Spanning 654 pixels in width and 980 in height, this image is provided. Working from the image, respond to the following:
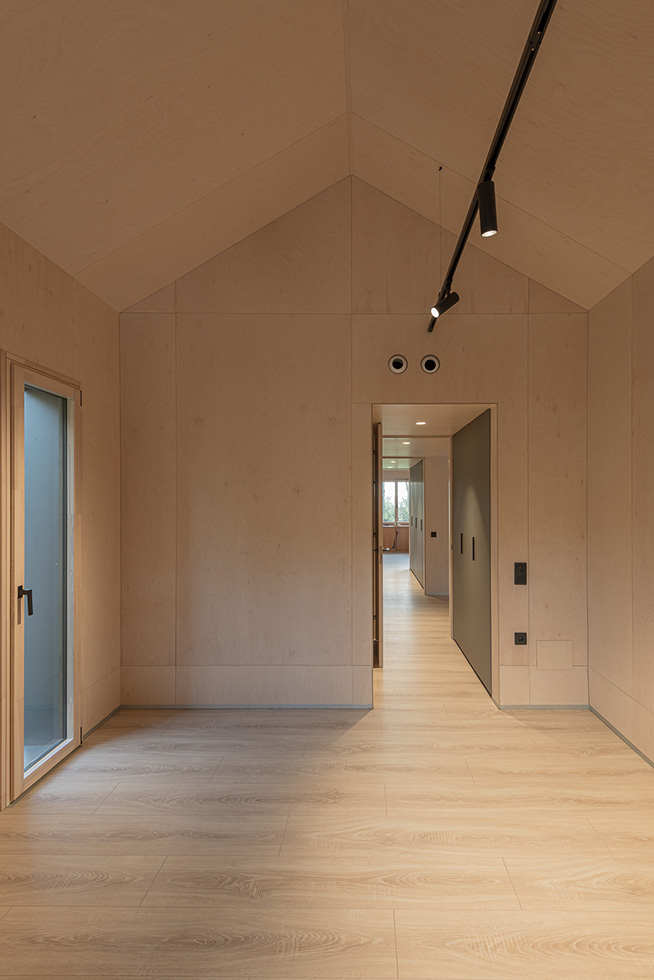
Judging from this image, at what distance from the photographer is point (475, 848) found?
9.69ft

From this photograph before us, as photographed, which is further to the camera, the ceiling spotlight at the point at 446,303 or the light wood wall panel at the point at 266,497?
the light wood wall panel at the point at 266,497

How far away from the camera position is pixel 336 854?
9.50 feet

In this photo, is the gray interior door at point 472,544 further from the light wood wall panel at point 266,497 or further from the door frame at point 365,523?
the light wood wall panel at point 266,497

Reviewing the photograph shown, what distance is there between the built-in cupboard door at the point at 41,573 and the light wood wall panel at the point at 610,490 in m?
3.57

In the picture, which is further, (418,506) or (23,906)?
(418,506)

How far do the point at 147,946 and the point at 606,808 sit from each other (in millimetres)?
2317

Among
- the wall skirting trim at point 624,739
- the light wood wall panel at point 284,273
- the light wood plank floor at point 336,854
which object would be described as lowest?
the light wood plank floor at point 336,854

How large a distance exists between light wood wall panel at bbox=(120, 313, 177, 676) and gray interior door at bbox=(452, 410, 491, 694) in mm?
2525

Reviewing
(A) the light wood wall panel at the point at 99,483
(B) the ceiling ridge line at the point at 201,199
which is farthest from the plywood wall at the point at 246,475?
→ (B) the ceiling ridge line at the point at 201,199

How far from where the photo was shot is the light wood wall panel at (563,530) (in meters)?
4.93

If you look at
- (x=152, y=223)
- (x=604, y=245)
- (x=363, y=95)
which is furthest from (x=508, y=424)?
(x=152, y=223)

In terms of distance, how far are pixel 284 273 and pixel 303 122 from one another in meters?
1.18

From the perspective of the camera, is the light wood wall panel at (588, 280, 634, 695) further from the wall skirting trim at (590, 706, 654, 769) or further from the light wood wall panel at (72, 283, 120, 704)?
the light wood wall panel at (72, 283, 120, 704)

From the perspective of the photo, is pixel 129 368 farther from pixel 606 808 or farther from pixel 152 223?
pixel 606 808
